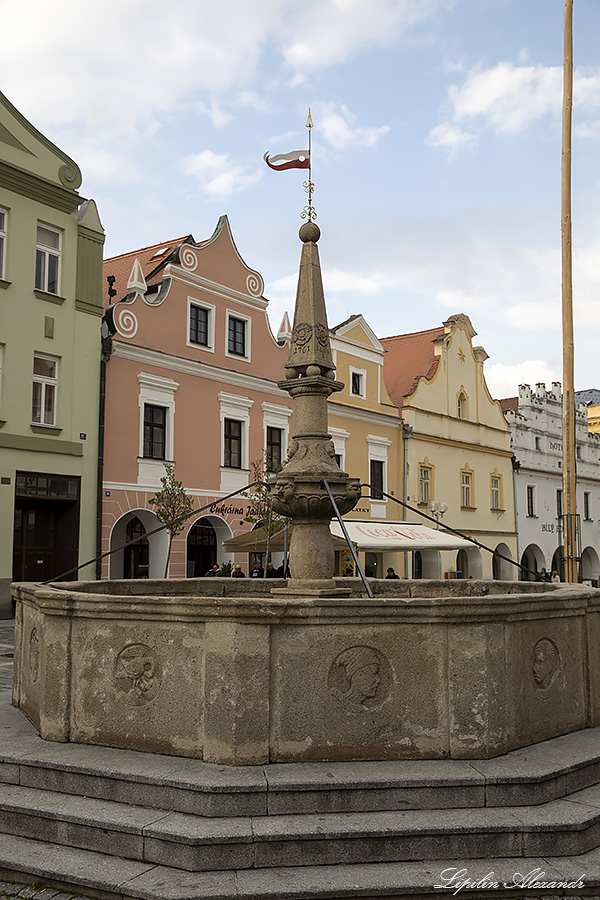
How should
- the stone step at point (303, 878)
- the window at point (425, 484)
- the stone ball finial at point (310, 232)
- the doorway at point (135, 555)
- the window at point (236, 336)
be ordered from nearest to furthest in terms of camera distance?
1. the stone step at point (303, 878)
2. the stone ball finial at point (310, 232)
3. the doorway at point (135, 555)
4. the window at point (236, 336)
5. the window at point (425, 484)

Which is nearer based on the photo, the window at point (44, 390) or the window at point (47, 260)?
the window at point (44, 390)

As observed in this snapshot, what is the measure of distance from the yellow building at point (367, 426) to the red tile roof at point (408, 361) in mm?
1881

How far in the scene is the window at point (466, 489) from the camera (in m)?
33.0

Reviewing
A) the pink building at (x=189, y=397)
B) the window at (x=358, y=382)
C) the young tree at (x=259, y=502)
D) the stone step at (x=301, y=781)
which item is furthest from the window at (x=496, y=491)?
the stone step at (x=301, y=781)

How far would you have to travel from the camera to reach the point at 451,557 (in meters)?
30.6

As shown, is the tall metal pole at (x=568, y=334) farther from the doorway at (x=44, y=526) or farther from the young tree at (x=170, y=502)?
the doorway at (x=44, y=526)

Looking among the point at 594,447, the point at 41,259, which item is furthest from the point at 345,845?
the point at 594,447

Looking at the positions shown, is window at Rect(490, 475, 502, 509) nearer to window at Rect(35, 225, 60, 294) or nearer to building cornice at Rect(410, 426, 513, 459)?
building cornice at Rect(410, 426, 513, 459)

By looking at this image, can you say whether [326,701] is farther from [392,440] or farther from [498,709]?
[392,440]

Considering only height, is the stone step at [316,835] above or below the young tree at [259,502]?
below

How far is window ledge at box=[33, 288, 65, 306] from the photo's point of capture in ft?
61.4

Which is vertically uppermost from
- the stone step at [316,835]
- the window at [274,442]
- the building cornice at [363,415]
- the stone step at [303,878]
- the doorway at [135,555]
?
the building cornice at [363,415]

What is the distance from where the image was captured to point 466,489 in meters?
33.3

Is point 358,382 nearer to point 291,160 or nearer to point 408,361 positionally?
point 408,361
